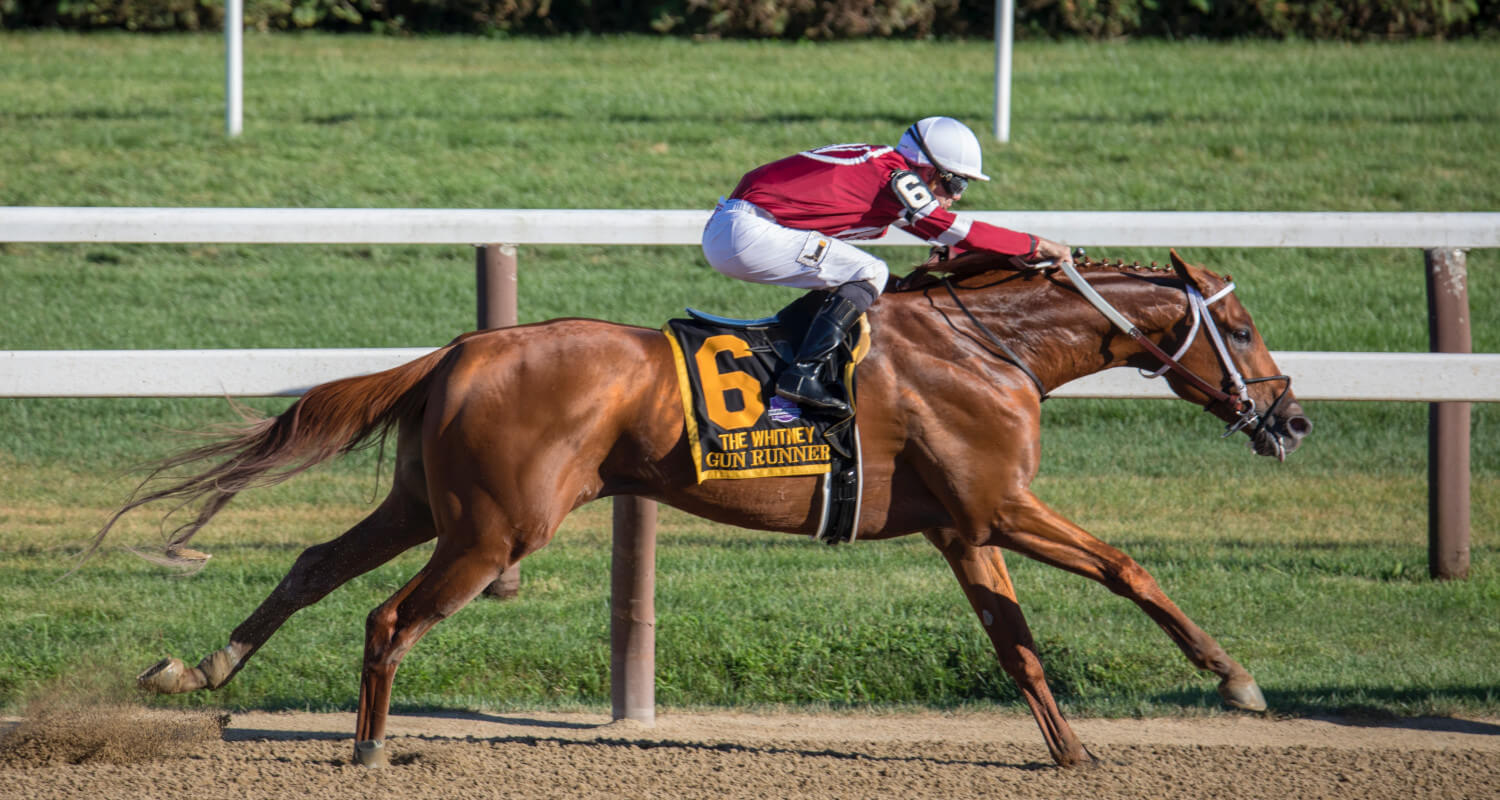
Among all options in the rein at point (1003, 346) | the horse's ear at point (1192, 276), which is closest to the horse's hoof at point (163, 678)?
the rein at point (1003, 346)

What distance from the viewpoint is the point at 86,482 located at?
24.4 feet

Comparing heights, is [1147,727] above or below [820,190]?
below

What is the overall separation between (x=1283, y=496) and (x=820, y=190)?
3.95m

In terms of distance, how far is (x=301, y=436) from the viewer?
15.2ft

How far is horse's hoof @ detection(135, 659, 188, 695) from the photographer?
455cm

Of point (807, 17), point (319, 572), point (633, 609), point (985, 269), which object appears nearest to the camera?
point (319, 572)

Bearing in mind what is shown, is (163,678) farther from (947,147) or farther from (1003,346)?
(947,147)

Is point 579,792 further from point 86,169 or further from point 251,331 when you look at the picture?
point 86,169

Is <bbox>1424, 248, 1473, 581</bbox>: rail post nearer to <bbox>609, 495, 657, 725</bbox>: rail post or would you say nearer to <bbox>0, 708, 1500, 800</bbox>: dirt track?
<bbox>0, 708, 1500, 800</bbox>: dirt track

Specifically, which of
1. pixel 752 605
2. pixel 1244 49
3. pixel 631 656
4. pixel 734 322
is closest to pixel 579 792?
pixel 631 656

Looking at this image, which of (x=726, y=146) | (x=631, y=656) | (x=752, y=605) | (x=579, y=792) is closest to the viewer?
(x=579, y=792)

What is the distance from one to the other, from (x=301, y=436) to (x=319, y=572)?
16.6 inches

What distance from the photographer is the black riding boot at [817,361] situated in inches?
174

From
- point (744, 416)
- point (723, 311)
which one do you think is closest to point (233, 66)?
point (723, 311)
